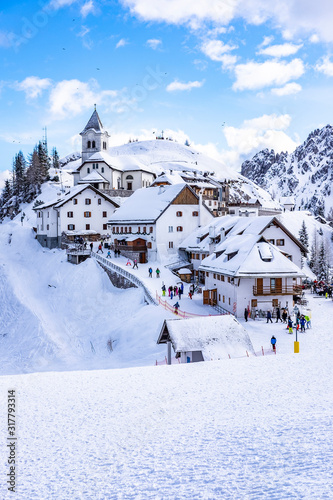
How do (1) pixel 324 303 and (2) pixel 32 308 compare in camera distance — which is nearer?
(1) pixel 324 303

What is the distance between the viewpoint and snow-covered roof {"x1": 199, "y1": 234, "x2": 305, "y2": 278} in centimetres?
3794

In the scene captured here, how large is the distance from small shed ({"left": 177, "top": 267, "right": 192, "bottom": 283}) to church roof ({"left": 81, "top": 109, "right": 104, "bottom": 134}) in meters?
66.7

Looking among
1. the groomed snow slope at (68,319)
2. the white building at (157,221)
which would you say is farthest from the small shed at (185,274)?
the groomed snow slope at (68,319)

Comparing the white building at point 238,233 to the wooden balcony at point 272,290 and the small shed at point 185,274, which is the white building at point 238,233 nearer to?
the small shed at point 185,274

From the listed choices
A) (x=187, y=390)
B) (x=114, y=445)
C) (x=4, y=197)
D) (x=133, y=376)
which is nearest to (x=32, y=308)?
(x=133, y=376)

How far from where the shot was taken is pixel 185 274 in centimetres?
5381

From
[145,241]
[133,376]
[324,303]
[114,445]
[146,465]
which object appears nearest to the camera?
[146,465]

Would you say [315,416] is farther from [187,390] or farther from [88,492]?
[88,492]

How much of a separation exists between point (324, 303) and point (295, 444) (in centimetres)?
3289

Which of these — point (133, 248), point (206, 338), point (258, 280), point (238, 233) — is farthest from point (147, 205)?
point (206, 338)

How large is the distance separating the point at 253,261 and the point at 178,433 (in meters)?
26.0

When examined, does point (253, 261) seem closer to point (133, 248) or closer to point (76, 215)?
point (133, 248)

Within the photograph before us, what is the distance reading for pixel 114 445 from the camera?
540 inches

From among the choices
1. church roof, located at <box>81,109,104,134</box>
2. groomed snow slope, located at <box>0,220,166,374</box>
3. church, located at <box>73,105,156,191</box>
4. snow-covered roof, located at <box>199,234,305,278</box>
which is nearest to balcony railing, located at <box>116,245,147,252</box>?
groomed snow slope, located at <box>0,220,166,374</box>
